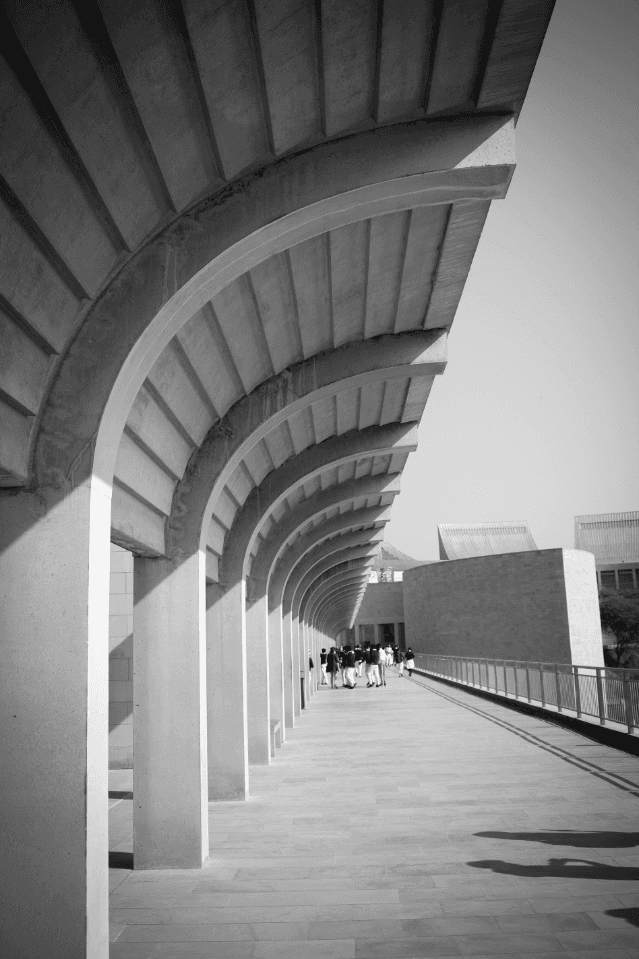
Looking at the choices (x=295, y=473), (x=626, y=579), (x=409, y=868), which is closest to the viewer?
(x=409, y=868)

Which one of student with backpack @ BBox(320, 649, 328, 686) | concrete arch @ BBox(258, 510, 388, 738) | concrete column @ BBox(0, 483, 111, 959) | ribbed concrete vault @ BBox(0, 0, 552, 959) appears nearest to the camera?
ribbed concrete vault @ BBox(0, 0, 552, 959)

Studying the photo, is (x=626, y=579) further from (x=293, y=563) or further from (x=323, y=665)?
(x=293, y=563)

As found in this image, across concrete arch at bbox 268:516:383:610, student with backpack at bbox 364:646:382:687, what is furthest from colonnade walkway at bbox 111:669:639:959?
student with backpack at bbox 364:646:382:687

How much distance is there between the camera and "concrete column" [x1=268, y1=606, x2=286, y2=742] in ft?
47.5

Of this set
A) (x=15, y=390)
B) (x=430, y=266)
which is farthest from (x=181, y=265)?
(x=430, y=266)

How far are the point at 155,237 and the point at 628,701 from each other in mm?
10466

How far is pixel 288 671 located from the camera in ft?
56.6

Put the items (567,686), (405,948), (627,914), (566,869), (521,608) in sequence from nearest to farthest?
1. (405,948)
2. (627,914)
3. (566,869)
4. (567,686)
5. (521,608)

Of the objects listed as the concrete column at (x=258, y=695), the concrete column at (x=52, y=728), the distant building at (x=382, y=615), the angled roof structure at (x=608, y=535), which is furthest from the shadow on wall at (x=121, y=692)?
the angled roof structure at (x=608, y=535)

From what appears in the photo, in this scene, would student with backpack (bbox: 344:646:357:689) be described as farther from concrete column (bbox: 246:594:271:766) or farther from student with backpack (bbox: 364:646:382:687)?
concrete column (bbox: 246:594:271:766)

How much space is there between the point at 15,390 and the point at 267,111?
62.1 inches

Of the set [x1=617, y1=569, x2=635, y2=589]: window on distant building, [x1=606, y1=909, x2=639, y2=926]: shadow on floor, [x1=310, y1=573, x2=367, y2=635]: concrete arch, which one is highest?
[x1=617, y1=569, x2=635, y2=589]: window on distant building

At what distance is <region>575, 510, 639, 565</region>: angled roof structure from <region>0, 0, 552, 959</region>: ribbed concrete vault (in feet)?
302

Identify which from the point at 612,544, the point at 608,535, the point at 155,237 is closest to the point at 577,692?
the point at 155,237
